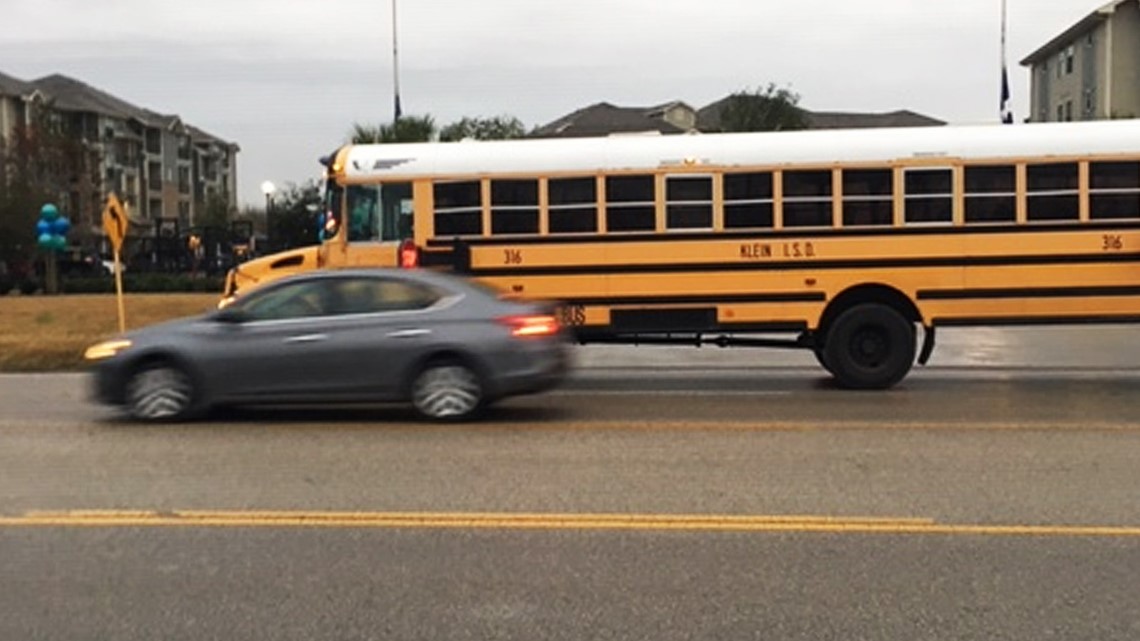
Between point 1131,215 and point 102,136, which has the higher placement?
point 102,136

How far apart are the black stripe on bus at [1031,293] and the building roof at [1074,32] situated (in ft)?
172

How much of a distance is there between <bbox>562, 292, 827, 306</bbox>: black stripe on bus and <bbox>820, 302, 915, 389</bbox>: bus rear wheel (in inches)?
17.6

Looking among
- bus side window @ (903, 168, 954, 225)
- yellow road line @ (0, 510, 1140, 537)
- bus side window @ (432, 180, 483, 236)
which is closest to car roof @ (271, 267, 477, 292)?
bus side window @ (432, 180, 483, 236)

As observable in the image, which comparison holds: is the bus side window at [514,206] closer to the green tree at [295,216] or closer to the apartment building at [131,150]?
the green tree at [295,216]

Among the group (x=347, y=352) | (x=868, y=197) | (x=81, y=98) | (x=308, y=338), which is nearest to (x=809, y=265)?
(x=868, y=197)

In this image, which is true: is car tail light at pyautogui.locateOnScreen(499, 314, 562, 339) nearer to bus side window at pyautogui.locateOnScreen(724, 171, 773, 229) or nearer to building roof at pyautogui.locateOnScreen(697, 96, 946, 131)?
bus side window at pyautogui.locateOnScreen(724, 171, 773, 229)

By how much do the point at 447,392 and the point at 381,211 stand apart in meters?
3.87

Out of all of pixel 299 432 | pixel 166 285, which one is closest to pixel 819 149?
pixel 299 432

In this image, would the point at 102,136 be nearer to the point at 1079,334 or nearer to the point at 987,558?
the point at 1079,334

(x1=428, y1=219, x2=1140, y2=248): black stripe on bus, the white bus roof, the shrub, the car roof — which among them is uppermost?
the white bus roof

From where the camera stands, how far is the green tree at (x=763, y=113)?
58.9 m

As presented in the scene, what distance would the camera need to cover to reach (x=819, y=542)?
643 cm

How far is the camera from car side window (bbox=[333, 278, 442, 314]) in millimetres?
11125

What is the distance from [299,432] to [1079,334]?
1469 cm
